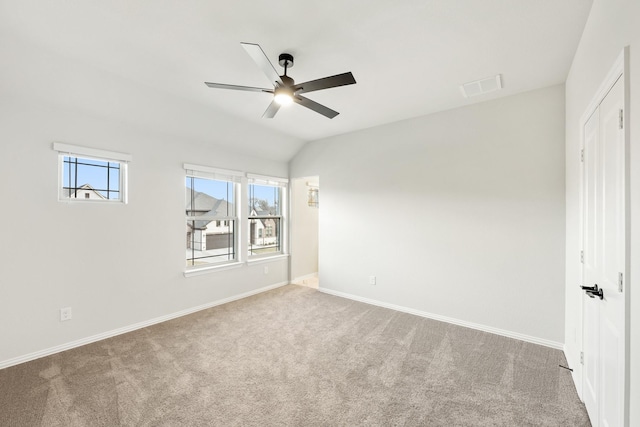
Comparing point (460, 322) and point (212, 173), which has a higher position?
point (212, 173)

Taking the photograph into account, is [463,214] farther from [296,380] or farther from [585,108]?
[296,380]

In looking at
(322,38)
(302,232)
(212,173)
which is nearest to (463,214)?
(322,38)

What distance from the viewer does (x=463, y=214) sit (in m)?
3.46

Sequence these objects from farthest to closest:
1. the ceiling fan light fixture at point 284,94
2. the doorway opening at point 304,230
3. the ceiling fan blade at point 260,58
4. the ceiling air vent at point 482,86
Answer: the doorway opening at point 304,230 < the ceiling air vent at point 482,86 < the ceiling fan light fixture at point 284,94 < the ceiling fan blade at point 260,58

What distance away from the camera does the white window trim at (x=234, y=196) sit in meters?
3.93

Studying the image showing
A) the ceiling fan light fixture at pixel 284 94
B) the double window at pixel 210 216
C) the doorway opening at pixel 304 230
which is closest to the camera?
the ceiling fan light fixture at pixel 284 94

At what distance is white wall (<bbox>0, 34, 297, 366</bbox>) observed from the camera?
254cm

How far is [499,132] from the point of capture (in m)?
3.21

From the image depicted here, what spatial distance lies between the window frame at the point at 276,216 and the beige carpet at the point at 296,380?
1.73 m

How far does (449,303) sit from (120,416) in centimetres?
351

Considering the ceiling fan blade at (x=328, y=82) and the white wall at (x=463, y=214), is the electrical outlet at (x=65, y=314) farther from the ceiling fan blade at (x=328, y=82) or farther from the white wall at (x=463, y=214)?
the white wall at (x=463, y=214)

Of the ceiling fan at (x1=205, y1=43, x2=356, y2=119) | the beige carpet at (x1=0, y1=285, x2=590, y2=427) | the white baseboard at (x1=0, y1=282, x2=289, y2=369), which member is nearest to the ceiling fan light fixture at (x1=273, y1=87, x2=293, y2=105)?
the ceiling fan at (x1=205, y1=43, x2=356, y2=119)

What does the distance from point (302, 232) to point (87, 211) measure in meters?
3.54

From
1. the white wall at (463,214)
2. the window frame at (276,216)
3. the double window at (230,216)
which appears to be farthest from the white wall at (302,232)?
the white wall at (463,214)
